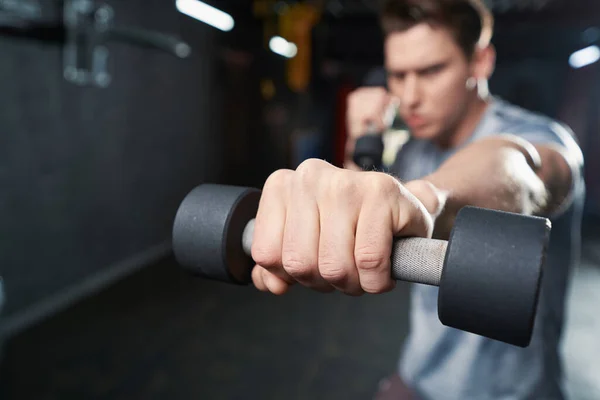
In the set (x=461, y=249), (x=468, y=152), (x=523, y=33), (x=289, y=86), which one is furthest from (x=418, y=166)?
(x=523, y=33)

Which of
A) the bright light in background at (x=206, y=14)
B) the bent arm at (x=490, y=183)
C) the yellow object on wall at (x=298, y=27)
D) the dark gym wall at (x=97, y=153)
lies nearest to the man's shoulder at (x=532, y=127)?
the bent arm at (x=490, y=183)

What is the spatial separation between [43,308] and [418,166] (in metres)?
2.40

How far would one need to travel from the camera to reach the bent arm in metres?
0.49

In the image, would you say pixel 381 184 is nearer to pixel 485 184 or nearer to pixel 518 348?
pixel 485 184

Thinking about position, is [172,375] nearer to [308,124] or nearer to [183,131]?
[183,131]

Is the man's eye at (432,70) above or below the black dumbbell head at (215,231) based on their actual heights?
above

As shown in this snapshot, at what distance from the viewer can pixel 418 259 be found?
391mm

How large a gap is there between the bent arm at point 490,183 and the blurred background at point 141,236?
91 cm

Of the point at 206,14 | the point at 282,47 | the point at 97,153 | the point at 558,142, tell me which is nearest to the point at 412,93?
the point at 558,142

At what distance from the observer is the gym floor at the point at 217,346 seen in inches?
80.9

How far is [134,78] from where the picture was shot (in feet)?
10.3

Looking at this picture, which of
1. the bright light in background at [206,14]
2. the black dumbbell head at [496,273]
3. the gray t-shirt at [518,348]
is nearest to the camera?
the black dumbbell head at [496,273]

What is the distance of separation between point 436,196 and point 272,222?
185 mm

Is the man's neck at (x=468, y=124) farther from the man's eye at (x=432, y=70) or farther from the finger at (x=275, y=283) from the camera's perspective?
the finger at (x=275, y=283)
